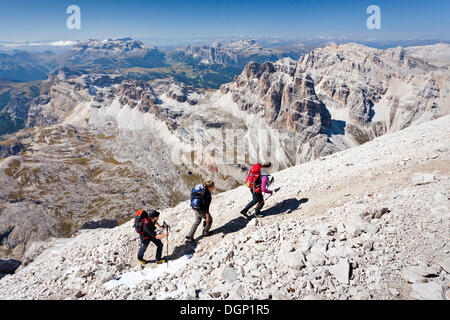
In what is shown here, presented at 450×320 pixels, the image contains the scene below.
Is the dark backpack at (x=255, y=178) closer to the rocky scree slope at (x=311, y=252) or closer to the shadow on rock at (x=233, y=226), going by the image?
the rocky scree slope at (x=311, y=252)

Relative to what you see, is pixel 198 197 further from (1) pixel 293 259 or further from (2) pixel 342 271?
(2) pixel 342 271

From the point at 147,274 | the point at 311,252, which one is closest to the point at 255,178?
the point at 311,252

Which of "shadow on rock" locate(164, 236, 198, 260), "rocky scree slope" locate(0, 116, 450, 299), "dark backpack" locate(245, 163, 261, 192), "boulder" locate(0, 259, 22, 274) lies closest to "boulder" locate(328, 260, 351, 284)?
"rocky scree slope" locate(0, 116, 450, 299)

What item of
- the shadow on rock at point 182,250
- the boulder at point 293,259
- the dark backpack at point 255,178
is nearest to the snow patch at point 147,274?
the shadow on rock at point 182,250

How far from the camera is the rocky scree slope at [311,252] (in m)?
7.93

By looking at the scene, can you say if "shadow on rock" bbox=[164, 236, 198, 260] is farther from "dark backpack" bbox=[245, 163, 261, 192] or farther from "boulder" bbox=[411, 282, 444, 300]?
"boulder" bbox=[411, 282, 444, 300]

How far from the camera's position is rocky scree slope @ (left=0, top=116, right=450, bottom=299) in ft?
26.0

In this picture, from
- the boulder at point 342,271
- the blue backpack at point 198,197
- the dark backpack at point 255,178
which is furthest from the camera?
the dark backpack at point 255,178

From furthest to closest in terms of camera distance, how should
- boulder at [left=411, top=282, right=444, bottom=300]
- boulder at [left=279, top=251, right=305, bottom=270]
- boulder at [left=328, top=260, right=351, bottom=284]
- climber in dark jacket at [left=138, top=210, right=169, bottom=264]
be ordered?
1. climber in dark jacket at [left=138, top=210, right=169, bottom=264]
2. boulder at [left=279, top=251, right=305, bottom=270]
3. boulder at [left=328, top=260, right=351, bottom=284]
4. boulder at [left=411, top=282, right=444, bottom=300]

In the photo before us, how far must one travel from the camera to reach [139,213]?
12.0 m

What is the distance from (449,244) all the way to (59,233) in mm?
166000

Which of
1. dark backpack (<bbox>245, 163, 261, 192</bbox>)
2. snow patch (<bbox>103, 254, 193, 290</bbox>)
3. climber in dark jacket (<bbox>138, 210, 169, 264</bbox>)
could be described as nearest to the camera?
snow patch (<bbox>103, 254, 193, 290</bbox>)

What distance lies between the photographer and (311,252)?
957 centimetres
